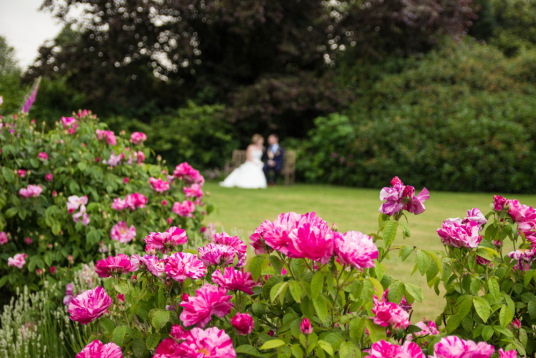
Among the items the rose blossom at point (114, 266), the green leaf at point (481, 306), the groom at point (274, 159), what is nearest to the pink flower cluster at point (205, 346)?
the rose blossom at point (114, 266)

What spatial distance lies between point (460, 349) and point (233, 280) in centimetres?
57

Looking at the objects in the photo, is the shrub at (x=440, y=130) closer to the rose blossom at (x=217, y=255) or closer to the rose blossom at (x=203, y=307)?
the rose blossom at (x=217, y=255)

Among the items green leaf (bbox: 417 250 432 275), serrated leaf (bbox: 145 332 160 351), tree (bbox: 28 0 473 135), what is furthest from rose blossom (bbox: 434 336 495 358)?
tree (bbox: 28 0 473 135)

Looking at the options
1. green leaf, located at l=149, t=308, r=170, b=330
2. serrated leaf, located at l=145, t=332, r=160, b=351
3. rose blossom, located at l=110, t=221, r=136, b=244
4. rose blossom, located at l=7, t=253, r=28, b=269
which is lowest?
rose blossom, located at l=7, t=253, r=28, b=269

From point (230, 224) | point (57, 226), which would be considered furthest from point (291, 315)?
point (230, 224)

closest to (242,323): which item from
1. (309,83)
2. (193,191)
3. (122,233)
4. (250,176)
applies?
(122,233)

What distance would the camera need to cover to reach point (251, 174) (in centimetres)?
1328

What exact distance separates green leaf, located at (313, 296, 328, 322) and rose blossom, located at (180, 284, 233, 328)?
0.23 metres

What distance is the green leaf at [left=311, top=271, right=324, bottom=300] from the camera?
1.09 meters

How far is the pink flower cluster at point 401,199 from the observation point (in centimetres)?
142

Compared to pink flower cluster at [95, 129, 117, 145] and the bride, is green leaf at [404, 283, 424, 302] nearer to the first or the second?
pink flower cluster at [95, 129, 117, 145]

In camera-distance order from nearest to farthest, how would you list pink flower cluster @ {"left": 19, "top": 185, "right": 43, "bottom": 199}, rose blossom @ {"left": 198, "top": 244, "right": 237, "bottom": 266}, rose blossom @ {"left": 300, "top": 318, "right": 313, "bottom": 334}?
rose blossom @ {"left": 300, "top": 318, "right": 313, "bottom": 334}, rose blossom @ {"left": 198, "top": 244, "right": 237, "bottom": 266}, pink flower cluster @ {"left": 19, "top": 185, "right": 43, "bottom": 199}

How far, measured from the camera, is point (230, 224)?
663cm

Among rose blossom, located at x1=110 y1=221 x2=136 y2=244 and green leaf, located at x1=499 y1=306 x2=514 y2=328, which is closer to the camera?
green leaf, located at x1=499 y1=306 x2=514 y2=328
